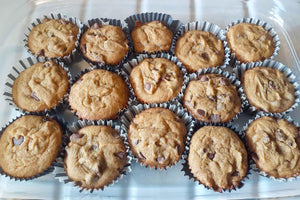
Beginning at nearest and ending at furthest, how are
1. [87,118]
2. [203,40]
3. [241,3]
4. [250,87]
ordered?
[87,118] < [250,87] < [203,40] < [241,3]

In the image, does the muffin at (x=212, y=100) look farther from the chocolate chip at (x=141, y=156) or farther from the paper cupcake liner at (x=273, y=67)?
the chocolate chip at (x=141, y=156)

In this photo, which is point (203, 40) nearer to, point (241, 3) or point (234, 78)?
point (234, 78)

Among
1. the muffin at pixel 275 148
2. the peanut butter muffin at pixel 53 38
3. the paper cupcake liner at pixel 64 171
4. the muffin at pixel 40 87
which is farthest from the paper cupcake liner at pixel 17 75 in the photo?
the muffin at pixel 275 148

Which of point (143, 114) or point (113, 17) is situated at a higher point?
point (113, 17)

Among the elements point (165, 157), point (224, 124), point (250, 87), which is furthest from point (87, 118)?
point (250, 87)

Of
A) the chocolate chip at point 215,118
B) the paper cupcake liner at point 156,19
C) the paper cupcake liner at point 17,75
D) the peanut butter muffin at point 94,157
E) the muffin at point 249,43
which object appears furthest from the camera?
the paper cupcake liner at point 156,19

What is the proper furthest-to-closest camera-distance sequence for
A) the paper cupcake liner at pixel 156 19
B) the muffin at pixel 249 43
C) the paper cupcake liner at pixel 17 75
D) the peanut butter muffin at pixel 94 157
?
the paper cupcake liner at pixel 156 19, the muffin at pixel 249 43, the paper cupcake liner at pixel 17 75, the peanut butter muffin at pixel 94 157

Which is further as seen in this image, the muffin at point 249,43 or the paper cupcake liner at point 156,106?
the muffin at point 249,43

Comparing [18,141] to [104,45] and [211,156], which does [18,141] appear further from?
[211,156]
